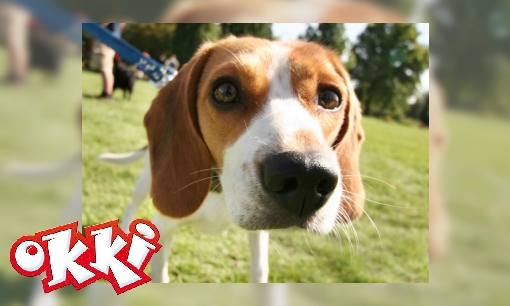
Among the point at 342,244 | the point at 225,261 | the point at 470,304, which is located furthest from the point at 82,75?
the point at 470,304

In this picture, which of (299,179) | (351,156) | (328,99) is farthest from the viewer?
(351,156)

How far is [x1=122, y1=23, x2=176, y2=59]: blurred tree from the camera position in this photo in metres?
3.66

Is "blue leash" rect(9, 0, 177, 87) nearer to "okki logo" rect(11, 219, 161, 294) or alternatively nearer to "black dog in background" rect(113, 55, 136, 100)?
"black dog in background" rect(113, 55, 136, 100)

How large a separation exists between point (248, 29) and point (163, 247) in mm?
1853

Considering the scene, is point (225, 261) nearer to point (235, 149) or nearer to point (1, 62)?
point (235, 149)

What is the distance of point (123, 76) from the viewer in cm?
389

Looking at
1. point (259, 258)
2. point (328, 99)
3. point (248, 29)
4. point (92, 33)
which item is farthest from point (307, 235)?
point (92, 33)

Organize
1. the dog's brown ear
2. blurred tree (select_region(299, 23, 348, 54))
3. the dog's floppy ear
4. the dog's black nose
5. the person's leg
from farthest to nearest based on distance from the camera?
blurred tree (select_region(299, 23, 348, 54)) < the person's leg < the dog's brown ear < the dog's floppy ear < the dog's black nose

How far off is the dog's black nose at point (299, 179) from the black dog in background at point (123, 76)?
1.86 meters

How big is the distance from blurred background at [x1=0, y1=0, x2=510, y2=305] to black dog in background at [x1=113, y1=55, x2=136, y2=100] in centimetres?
32

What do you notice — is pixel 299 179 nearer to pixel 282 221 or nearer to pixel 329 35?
pixel 282 221

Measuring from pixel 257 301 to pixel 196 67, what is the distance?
6.39ft

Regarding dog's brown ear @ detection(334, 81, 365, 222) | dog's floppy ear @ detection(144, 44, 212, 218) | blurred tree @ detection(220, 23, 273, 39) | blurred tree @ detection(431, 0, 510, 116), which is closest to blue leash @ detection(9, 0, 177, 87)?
dog's floppy ear @ detection(144, 44, 212, 218)

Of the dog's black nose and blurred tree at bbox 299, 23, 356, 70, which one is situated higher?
blurred tree at bbox 299, 23, 356, 70
